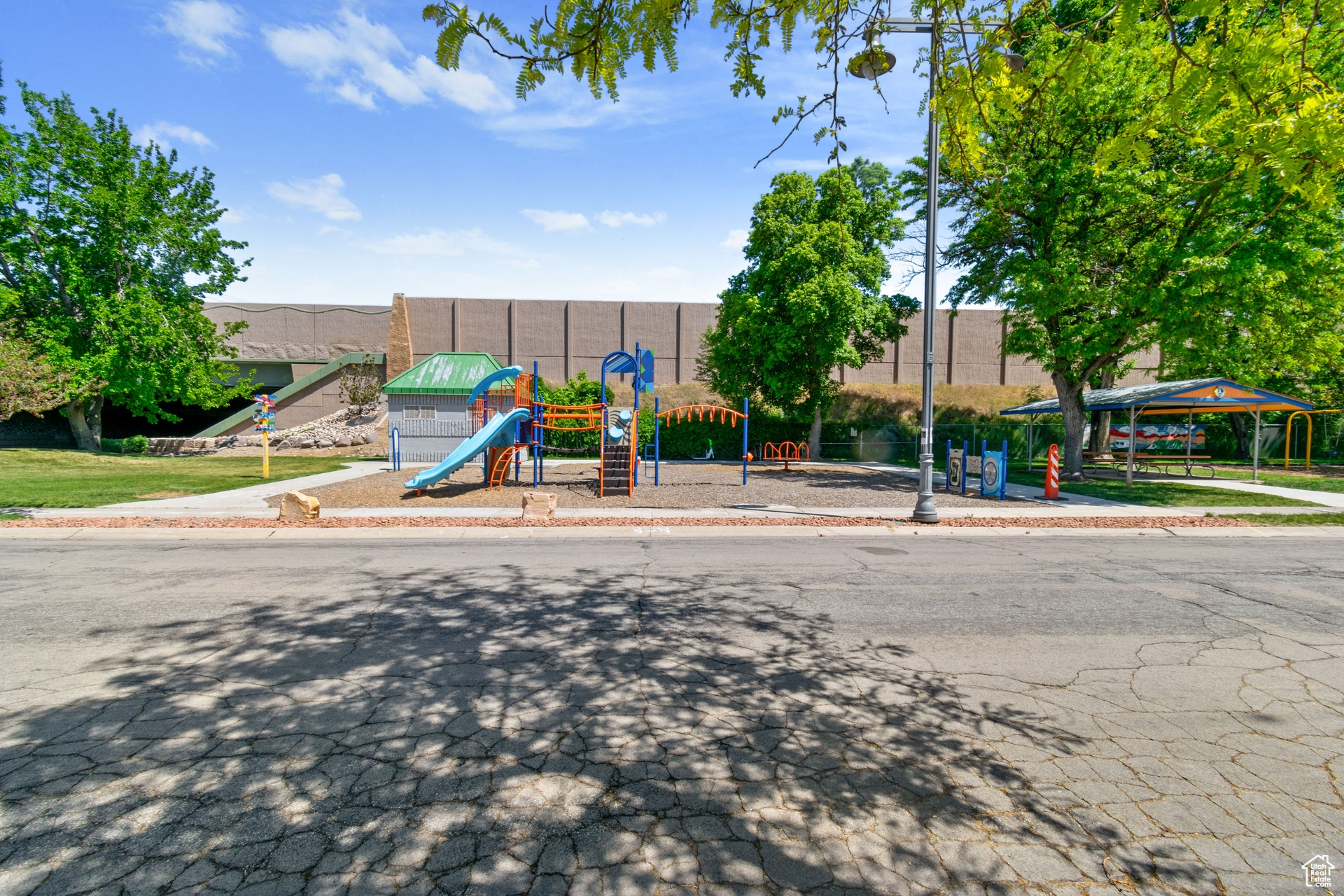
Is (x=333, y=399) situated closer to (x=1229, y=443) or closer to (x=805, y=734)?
(x=805, y=734)

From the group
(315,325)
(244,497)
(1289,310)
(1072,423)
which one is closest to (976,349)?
(1072,423)

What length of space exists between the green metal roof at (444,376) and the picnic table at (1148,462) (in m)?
24.1

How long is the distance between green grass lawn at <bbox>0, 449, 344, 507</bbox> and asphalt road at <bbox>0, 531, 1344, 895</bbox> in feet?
34.9

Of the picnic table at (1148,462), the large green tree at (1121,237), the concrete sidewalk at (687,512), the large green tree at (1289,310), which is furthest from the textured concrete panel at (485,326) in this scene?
the large green tree at (1289,310)

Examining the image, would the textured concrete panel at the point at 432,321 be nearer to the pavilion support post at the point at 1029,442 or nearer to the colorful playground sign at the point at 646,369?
the colorful playground sign at the point at 646,369

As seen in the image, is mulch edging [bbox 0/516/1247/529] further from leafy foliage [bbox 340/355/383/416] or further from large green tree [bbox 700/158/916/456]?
leafy foliage [bbox 340/355/383/416]

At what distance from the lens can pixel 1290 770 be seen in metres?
3.50

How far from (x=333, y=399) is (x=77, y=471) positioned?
1702 centimetres

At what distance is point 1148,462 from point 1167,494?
8.84 metres

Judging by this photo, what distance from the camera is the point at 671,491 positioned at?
1792 cm

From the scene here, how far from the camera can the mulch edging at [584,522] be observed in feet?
40.1

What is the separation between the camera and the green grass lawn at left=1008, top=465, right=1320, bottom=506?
15.8 meters

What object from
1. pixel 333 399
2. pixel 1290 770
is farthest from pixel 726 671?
pixel 333 399

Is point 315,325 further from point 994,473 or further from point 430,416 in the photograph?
point 994,473
